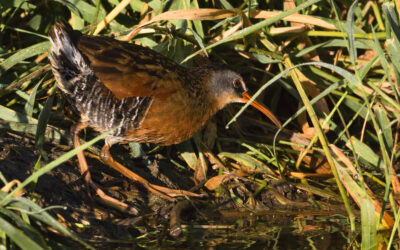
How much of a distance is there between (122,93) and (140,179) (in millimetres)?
555

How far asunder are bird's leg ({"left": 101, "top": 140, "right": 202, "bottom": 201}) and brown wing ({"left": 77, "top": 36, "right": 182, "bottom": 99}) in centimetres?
45

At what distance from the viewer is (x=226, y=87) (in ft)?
13.0

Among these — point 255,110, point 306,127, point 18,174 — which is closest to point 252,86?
point 255,110

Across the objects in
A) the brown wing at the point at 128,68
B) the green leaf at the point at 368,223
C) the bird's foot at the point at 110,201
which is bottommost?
the green leaf at the point at 368,223

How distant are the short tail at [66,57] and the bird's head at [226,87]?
0.87 metres

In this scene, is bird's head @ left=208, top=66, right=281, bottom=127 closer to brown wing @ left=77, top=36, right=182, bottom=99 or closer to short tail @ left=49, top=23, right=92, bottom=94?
brown wing @ left=77, top=36, right=182, bottom=99

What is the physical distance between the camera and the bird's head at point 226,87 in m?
3.92

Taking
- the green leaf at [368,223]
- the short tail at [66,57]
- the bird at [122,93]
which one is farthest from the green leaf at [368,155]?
the short tail at [66,57]

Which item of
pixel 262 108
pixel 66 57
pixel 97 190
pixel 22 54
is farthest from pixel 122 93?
pixel 262 108

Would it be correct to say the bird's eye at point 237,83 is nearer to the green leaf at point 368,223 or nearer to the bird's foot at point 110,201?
the bird's foot at point 110,201

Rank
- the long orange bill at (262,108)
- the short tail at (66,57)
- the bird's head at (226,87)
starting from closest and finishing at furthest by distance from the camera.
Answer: the short tail at (66,57) < the bird's head at (226,87) < the long orange bill at (262,108)

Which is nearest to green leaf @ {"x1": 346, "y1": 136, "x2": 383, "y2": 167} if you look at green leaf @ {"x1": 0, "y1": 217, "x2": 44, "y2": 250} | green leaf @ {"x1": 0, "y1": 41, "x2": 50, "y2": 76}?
green leaf @ {"x1": 0, "y1": 41, "x2": 50, "y2": 76}

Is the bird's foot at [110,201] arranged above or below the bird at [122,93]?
below

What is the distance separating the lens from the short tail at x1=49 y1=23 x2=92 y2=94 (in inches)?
131
